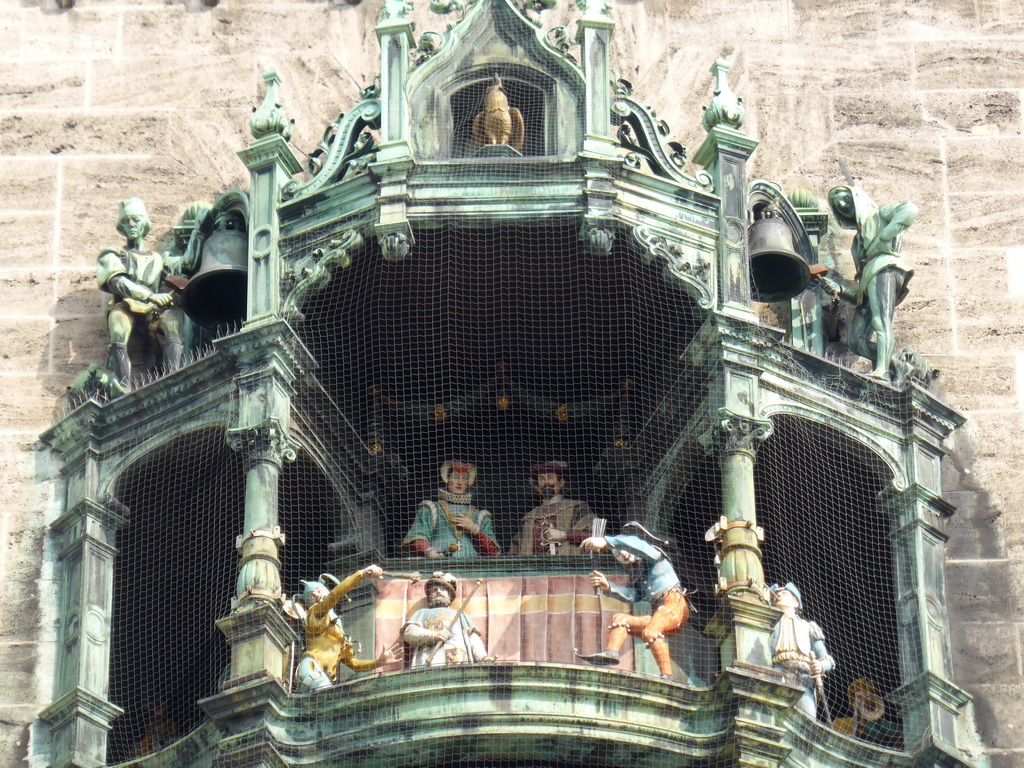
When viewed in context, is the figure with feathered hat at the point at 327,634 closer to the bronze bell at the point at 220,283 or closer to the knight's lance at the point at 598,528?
the knight's lance at the point at 598,528

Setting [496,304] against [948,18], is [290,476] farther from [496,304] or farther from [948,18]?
[948,18]

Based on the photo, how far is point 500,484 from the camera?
64.7 feet

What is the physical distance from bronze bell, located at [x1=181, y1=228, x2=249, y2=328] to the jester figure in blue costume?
2727 mm

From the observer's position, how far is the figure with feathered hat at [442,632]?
17984 millimetres

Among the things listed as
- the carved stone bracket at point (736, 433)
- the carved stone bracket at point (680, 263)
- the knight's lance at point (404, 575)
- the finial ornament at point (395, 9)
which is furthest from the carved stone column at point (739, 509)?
the finial ornament at point (395, 9)

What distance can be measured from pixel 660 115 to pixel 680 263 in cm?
272

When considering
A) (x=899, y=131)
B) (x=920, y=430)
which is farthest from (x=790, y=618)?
(x=899, y=131)

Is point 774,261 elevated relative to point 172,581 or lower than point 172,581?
elevated

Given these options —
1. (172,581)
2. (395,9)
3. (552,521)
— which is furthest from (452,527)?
(395,9)

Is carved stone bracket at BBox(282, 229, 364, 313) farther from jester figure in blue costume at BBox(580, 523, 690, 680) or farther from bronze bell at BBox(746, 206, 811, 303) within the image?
bronze bell at BBox(746, 206, 811, 303)

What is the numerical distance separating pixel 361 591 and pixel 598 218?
2409 mm

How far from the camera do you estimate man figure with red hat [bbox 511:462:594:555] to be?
19.2 meters

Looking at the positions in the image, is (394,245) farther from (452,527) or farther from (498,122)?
(452,527)

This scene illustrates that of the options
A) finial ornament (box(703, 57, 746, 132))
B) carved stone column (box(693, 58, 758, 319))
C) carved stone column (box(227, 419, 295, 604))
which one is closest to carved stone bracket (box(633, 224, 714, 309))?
carved stone column (box(693, 58, 758, 319))
